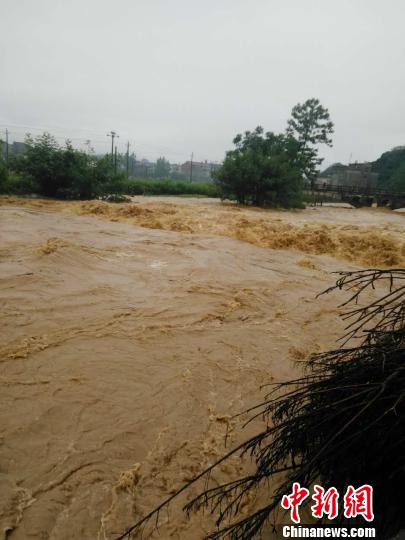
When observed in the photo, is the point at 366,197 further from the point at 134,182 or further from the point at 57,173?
the point at 57,173

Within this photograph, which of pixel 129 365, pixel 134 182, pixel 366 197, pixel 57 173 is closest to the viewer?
pixel 129 365

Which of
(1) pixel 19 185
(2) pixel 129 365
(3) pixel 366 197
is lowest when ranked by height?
(2) pixel 129 365

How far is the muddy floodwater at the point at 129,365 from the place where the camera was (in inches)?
75.9

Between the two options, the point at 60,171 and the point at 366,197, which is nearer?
the point at 60,171

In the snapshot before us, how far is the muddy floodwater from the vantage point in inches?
75.9

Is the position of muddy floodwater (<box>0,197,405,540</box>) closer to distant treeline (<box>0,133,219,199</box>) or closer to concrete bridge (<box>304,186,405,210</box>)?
distant treeline (<box>0,133,219,199</box>)

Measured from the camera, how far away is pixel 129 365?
3.21 meters

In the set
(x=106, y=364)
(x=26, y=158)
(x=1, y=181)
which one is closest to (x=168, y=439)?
(x=106, y=364)

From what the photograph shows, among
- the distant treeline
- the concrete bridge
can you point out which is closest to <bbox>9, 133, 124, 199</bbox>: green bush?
the distant treeline

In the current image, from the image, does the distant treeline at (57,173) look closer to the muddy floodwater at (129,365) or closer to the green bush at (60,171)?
the green bush at (60,171)

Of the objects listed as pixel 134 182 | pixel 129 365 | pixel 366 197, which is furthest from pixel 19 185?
pixel 366 197

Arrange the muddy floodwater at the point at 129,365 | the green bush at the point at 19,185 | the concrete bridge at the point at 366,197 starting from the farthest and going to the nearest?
the concrete bridge at the point at 366,197 < the green bush at the point at 19,185 < the muddy floodwater at the point at 129,365

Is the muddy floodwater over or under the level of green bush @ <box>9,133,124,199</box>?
under

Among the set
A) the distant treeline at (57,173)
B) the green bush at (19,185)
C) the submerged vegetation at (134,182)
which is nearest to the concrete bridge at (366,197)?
the submerged vegetation at (134,182)
